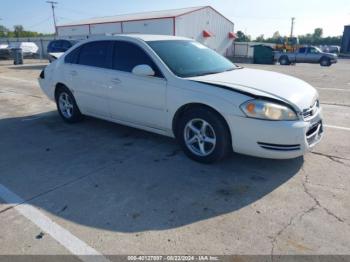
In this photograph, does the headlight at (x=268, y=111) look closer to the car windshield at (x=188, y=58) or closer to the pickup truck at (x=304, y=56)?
the car windshield at (x=188, y=58)

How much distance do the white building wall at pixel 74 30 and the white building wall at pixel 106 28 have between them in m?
1.27

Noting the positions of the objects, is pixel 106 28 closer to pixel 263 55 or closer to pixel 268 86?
pixel 263 55

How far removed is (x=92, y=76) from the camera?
5141 mm

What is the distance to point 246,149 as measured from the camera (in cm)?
362

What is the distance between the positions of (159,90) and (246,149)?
4.68 ft

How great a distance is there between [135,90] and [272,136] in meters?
2.08

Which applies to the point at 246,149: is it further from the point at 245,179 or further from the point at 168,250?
the point at 168,250

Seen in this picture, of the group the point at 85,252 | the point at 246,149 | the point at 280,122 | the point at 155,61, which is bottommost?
the point at 85,252

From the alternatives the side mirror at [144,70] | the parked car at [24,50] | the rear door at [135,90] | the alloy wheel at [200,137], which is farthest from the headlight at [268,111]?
the parked car at [24,50]

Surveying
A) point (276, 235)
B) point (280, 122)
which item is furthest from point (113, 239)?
point (280, 122)

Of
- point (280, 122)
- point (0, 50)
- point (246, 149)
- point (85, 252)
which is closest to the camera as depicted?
point (85, 252)

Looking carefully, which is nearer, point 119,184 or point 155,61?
point 119,184

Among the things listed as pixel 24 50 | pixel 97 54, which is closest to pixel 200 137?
pixel 97 54

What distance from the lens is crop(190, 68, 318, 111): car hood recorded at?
3.54 m
